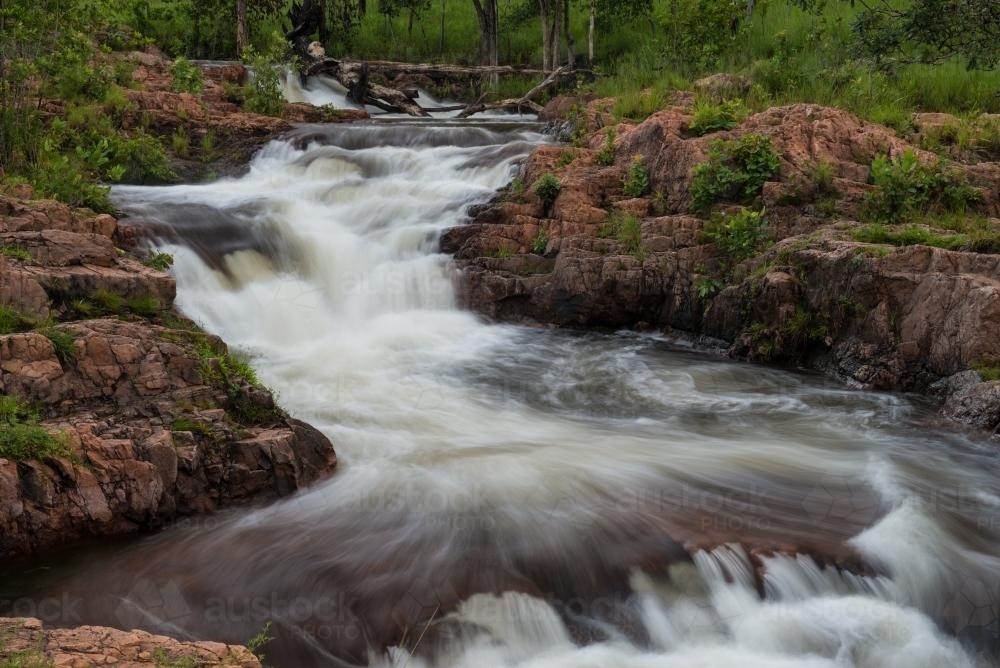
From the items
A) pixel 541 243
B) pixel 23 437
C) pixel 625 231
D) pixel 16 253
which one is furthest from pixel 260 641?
pixel 625 231

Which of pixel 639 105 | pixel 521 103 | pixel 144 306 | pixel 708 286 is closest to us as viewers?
pixel 144 306

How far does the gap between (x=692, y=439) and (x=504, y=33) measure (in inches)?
859

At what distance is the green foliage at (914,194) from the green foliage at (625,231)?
2.83 meters

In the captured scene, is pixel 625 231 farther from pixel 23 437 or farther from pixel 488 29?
pixel 488 29

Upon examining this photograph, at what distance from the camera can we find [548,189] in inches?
495

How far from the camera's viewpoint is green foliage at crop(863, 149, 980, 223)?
Answer: 10.8 metres

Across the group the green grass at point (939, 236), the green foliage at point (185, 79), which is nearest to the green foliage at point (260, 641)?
the green grass at point (939, 236)

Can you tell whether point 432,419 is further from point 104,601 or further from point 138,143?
point 138,143

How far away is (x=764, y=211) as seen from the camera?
1112cm

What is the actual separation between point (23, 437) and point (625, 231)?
26.5ft

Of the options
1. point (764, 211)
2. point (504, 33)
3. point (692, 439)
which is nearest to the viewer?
point (692, 439)

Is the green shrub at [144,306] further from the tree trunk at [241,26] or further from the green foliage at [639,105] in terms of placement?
the tree trunk at [241,26]

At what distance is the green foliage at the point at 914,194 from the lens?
424 inches

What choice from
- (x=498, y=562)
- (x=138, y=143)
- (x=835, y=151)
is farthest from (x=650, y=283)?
(x=138, y=143)
